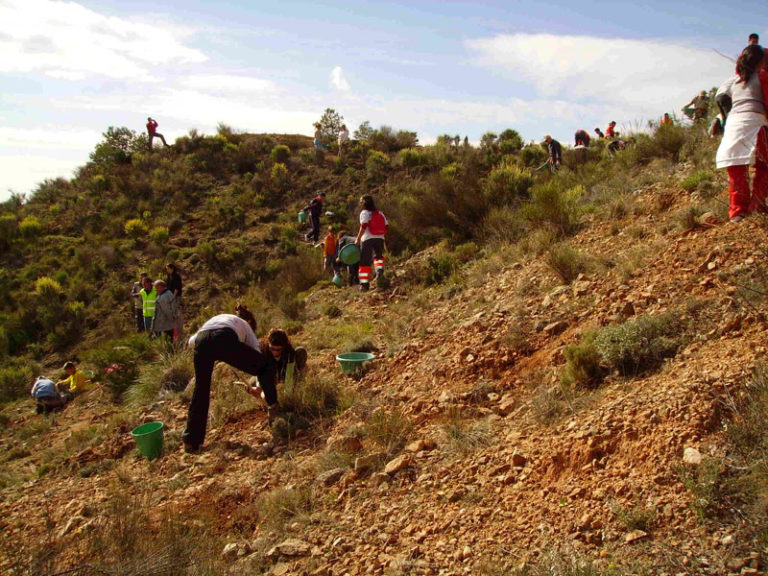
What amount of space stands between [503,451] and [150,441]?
3.80 meters

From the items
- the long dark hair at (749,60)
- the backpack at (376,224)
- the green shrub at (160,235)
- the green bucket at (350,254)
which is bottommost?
the green bucket at (350,254)

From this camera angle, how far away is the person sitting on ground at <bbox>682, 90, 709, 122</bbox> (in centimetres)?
1143

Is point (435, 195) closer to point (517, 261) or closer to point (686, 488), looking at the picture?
point (517, 261)

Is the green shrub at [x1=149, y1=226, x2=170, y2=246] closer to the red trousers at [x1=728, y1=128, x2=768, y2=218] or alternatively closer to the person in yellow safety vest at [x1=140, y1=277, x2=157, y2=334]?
the person in yellow safety vest at [x1=140, y1=277, x2=157, y2=334]

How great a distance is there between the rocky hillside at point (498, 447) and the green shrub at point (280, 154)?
1590 centimetres

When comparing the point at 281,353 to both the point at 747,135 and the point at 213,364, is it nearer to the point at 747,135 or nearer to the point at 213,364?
the point at 213,364

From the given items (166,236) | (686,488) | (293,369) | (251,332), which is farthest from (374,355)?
(166,236)

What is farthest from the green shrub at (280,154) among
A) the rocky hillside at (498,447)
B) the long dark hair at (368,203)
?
the rocky hillside at (498,447)

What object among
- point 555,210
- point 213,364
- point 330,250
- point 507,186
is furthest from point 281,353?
point 507,186

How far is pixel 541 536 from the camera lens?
3121mm

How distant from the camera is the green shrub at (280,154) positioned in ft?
74.5

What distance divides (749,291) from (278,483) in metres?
4.07

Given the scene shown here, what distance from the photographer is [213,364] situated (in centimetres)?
563

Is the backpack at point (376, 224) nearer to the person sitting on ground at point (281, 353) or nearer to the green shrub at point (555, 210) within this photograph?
the green shrub at point (555, 210)
